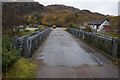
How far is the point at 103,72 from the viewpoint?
3879 millimetres

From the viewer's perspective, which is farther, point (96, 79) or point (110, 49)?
point (110, 49)

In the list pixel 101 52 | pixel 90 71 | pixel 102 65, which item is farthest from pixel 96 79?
pixel 101 52

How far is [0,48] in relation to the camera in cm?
293

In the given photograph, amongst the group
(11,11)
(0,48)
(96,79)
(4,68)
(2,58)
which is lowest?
(96,79)

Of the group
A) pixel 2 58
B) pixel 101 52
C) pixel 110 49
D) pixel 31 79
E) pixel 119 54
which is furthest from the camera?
pixel 101 52

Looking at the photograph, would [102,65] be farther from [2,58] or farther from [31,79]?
[2,58]

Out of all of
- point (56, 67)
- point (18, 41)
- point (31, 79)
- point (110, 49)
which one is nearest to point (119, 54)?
point (110, 49)

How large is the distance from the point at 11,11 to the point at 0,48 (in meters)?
12.5

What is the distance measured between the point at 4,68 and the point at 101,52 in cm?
494

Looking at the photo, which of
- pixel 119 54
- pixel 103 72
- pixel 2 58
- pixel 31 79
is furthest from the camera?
pixel 119 54

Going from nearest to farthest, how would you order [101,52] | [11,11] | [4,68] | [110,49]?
[4,68] → [110,49] → [101,52] → [11,11]

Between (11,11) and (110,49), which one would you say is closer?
(110,49)

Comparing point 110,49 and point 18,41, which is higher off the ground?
point 18,41

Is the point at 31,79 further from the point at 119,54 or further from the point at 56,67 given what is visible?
the point at 119,54
